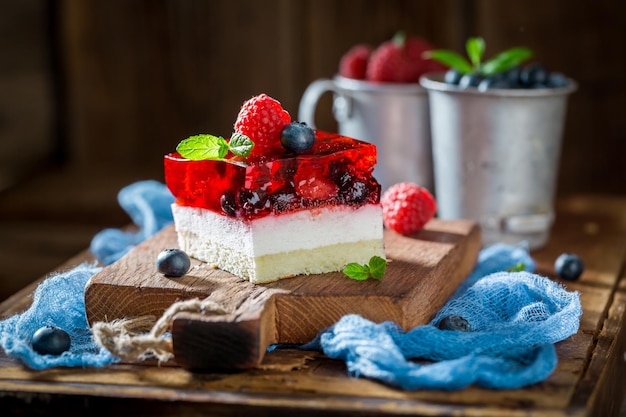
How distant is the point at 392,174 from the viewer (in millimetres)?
2252

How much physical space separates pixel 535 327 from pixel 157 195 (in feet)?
3.23

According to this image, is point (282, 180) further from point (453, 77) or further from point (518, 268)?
point (453, 77)

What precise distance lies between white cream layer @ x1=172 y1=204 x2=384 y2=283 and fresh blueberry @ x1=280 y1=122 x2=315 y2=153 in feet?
0.35

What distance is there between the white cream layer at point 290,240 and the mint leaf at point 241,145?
11cm

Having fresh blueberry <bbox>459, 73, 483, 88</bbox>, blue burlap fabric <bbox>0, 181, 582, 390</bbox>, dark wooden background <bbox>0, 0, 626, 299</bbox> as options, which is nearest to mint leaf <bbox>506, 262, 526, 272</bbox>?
blue burlap fabric <bbox>0, 181, 582, 390</bbox>

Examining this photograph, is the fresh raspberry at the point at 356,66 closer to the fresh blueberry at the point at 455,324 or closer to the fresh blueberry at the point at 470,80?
the fresh blueberry at the point at 470,80

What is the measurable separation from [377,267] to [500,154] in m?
0.62

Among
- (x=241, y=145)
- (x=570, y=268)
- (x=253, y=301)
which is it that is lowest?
(x=570, y=268)

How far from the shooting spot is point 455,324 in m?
1.47

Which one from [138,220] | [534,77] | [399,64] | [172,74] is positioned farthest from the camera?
[172,74]

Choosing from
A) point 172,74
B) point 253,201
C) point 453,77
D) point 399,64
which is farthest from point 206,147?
point 172,74

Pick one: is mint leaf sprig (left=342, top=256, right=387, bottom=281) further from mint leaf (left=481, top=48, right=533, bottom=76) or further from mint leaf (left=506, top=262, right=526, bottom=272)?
mint leaf (left=481, top=48, right=533, bottom=76)

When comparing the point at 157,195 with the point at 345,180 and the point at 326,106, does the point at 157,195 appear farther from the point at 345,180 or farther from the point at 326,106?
the point at 326,106

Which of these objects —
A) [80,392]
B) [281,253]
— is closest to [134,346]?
[80,392]
